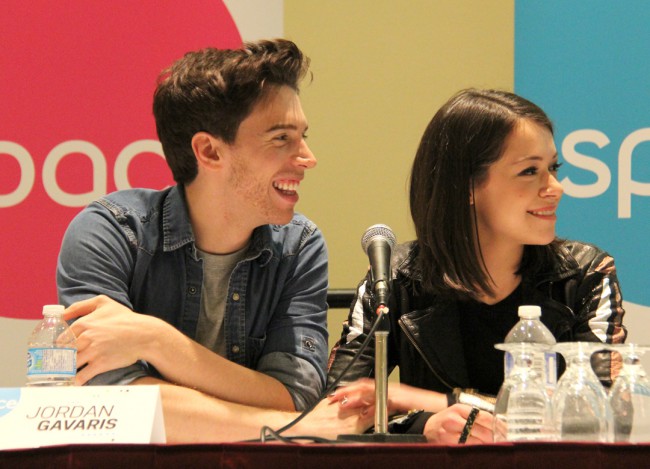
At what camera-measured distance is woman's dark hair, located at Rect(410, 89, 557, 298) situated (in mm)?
2801

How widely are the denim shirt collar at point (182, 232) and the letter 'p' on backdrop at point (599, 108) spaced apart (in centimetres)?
133

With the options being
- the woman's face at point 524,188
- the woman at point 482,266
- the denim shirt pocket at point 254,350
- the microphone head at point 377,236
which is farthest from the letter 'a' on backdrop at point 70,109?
the microphone head at point 377,236

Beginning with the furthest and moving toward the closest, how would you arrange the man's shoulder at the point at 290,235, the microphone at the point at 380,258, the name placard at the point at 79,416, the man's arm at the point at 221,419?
the man's shoulder at the point at 290,235 → the man's arm at the point at 221,419 → the microphone at the point at 380,258 → the name placard at the point at 79,416

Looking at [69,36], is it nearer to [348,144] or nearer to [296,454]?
[348,144]

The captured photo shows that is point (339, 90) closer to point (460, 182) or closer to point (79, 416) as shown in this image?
point (460, 182)

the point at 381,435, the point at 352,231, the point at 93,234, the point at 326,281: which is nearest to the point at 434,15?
the point at 352,231

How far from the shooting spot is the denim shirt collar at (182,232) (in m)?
2.71

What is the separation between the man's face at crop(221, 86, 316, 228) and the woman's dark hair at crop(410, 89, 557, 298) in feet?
1.27

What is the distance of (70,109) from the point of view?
3650 mm

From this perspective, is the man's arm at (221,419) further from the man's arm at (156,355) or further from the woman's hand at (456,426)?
the woman's hand at (456,426)

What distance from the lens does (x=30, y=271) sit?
3.58m

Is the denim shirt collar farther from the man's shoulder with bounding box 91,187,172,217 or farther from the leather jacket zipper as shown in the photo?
the leather jacket zipper

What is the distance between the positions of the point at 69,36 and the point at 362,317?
173cm

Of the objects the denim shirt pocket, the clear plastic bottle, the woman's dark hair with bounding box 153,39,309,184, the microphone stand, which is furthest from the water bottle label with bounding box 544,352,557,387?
the woman's dark hair with bounding box 153,39,309,184
